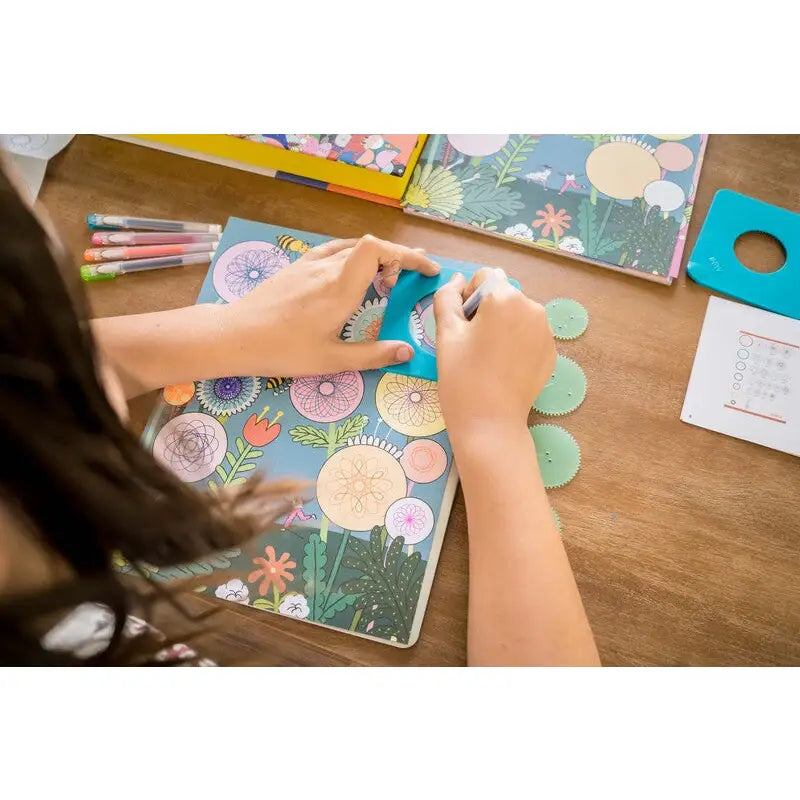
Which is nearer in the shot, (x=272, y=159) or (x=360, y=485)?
(x=360, y=485)

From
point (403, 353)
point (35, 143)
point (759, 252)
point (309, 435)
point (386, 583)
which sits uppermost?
point (759, 252)

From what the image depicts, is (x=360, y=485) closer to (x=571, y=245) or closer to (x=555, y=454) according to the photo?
(x=555, y=454)

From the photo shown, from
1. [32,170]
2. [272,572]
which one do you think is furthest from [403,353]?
[32,170]

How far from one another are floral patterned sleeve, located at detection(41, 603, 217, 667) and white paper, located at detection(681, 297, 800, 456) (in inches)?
19.0

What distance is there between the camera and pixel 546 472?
2.07 feet

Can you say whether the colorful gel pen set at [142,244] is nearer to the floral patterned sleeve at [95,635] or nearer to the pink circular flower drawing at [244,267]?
the pink circular flower drawing at [244,267]

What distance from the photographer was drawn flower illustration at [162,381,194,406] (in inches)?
26.8

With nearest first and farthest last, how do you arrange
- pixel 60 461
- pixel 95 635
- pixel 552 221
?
1. pixel 60 461
2. pixel 95 635
3. pixel 552 221

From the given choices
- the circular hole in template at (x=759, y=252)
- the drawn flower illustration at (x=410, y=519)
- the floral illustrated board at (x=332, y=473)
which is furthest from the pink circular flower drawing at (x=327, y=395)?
the circular hole in template at (x=759, y=252)

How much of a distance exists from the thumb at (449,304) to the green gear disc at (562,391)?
0.10m

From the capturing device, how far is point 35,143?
A: 786 mm

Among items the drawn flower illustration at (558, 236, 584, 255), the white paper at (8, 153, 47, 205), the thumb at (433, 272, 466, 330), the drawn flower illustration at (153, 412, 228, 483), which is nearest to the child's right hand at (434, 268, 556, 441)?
the thumb at (433, 272, 466, 330)

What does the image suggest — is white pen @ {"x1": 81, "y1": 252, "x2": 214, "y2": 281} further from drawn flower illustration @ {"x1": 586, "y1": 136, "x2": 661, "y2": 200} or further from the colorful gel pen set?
drawn flower illustration @ {"x1": 586, "y1": 136, "x2": 661, "y2": 200}

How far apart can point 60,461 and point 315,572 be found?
262 mm
